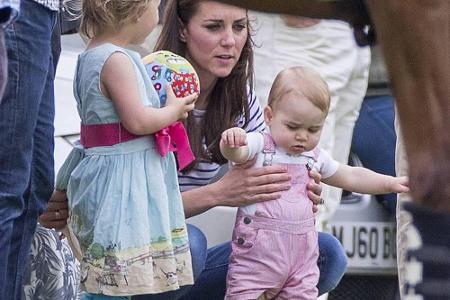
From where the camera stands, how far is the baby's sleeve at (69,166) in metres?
3.87

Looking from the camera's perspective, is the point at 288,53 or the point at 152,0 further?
the point at 288,53

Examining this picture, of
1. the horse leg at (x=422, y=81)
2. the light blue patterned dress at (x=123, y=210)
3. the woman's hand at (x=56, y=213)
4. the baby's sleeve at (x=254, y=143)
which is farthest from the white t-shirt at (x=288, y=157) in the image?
the horse leg at (x=422, y=81)

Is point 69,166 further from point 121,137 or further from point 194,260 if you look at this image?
point 194,260

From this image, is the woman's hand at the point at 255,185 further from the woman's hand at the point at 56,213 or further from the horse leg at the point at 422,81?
the horse leg at the point at 422,81

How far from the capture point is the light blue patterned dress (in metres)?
3.69

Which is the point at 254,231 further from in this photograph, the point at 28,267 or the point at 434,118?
the point at 434,118

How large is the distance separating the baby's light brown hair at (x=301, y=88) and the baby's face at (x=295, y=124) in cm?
2

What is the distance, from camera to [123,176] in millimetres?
3705

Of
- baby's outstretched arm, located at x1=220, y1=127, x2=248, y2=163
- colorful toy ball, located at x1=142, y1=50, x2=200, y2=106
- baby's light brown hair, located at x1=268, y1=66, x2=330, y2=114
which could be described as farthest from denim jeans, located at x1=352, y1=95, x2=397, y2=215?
colorful toy ball, located at x1=142, y1=50, x2=200, y2=106

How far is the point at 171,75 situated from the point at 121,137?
0.27 meters

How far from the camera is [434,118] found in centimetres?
199

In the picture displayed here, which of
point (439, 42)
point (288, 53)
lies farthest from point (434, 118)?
point (288, 53)

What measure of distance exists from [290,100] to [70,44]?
54.9 inches

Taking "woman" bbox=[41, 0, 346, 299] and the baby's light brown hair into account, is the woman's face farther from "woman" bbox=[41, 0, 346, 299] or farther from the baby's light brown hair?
the baby's light brown hair
